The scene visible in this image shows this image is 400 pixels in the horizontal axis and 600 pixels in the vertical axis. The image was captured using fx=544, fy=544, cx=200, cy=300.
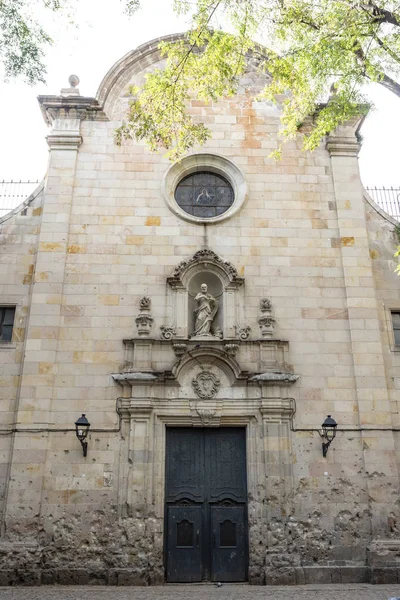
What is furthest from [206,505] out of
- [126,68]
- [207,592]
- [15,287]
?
[126,68]

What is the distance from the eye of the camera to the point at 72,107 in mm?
13367

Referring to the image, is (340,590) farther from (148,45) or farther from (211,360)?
(148,45)

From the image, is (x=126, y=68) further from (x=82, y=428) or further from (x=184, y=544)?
(x=184, y=544)

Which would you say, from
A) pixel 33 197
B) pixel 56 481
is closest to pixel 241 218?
pixel 33 197

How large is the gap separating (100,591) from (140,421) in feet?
10.0

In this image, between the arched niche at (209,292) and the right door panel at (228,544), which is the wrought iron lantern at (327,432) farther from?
the arched niche at (209,292)

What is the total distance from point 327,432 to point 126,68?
1006cm

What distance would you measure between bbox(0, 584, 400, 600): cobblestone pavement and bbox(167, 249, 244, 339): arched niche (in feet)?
15.6

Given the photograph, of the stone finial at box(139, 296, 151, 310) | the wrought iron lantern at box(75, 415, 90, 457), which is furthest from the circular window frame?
the wrought iron lantern at box(75, 415, 90, 457)

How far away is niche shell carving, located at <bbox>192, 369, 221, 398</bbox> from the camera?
11.2 meters

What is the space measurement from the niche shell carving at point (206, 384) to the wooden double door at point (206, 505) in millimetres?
780

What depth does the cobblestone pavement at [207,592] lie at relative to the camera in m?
8.84

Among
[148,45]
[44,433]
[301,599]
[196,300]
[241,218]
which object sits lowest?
[301,599]

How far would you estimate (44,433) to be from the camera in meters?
10.8
